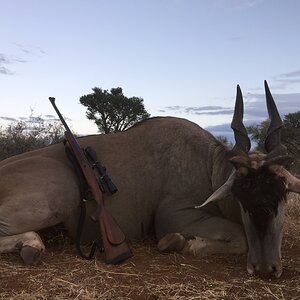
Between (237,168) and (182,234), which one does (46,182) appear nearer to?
(182,234)

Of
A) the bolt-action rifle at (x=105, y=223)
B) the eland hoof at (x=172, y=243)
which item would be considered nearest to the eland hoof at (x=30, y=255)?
the bolt-action rifle at (x=105, y=223)

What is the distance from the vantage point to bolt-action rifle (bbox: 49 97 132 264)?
3555 mm

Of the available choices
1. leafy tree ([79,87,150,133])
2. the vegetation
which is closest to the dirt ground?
the vegetation

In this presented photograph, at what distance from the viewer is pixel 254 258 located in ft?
10.4

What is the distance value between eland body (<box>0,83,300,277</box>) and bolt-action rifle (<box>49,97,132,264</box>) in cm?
19

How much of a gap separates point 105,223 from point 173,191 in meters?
0.81

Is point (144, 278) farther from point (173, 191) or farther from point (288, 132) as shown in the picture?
point (288, 132)

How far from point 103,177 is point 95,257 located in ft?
2.25

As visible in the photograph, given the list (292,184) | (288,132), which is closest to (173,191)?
(292,184)

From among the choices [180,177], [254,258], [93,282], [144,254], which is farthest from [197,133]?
[93,282]

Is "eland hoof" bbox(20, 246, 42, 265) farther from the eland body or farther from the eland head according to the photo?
the eland head

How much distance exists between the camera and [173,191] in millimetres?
4293

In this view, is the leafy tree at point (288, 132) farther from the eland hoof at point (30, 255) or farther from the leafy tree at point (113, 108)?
the eland hoof at point (30, 255)

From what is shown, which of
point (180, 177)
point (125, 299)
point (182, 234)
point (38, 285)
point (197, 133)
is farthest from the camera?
point (197, 133)
